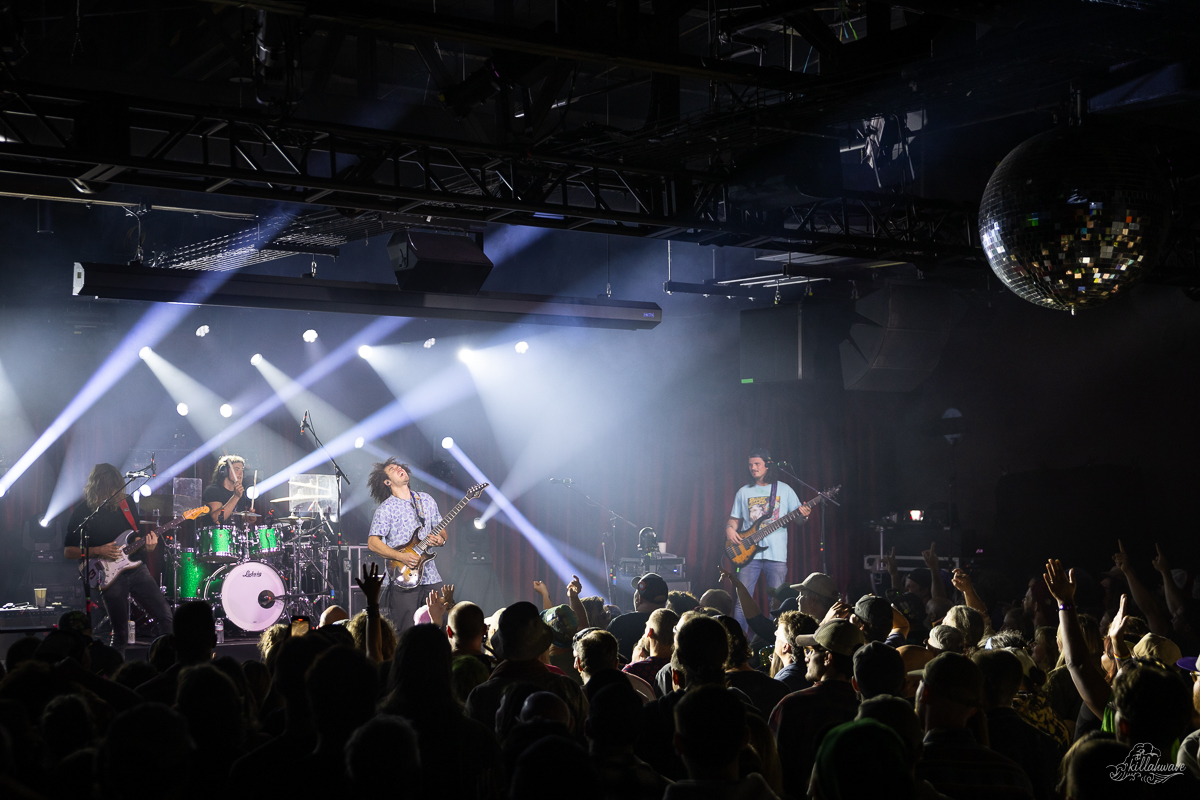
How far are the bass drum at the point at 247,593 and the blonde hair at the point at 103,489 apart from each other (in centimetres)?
149

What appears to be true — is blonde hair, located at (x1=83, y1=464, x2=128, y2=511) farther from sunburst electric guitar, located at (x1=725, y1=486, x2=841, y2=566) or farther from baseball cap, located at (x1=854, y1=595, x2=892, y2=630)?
baseball cap, located at (x1=854, y1=595, x2=892, y2=630)

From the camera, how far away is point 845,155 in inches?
392

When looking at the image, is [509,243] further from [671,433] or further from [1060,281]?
[1060,281]

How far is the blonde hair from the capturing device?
8.38m

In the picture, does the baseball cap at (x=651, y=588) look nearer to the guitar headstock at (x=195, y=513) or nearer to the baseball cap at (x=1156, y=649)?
the baseball cap at (x=1156, y=649)

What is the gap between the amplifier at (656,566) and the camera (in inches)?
420

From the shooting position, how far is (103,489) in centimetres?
841

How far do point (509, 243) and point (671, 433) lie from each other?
3.22 m

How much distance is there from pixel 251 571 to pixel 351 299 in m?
3.08

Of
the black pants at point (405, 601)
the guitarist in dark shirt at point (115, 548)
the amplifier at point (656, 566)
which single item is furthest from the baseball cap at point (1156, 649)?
the guitarist in dark shirt at point (115, 548)

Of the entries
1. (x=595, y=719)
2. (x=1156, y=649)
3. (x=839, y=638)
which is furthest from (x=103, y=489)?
(x=1156, y=649)

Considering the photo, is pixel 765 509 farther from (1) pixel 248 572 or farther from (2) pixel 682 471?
(1) pixel 248 572

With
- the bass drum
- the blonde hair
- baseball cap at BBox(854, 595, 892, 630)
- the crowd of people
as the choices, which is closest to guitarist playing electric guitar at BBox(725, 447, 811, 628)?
the bass drum

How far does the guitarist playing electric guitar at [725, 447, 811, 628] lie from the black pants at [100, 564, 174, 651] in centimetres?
520
